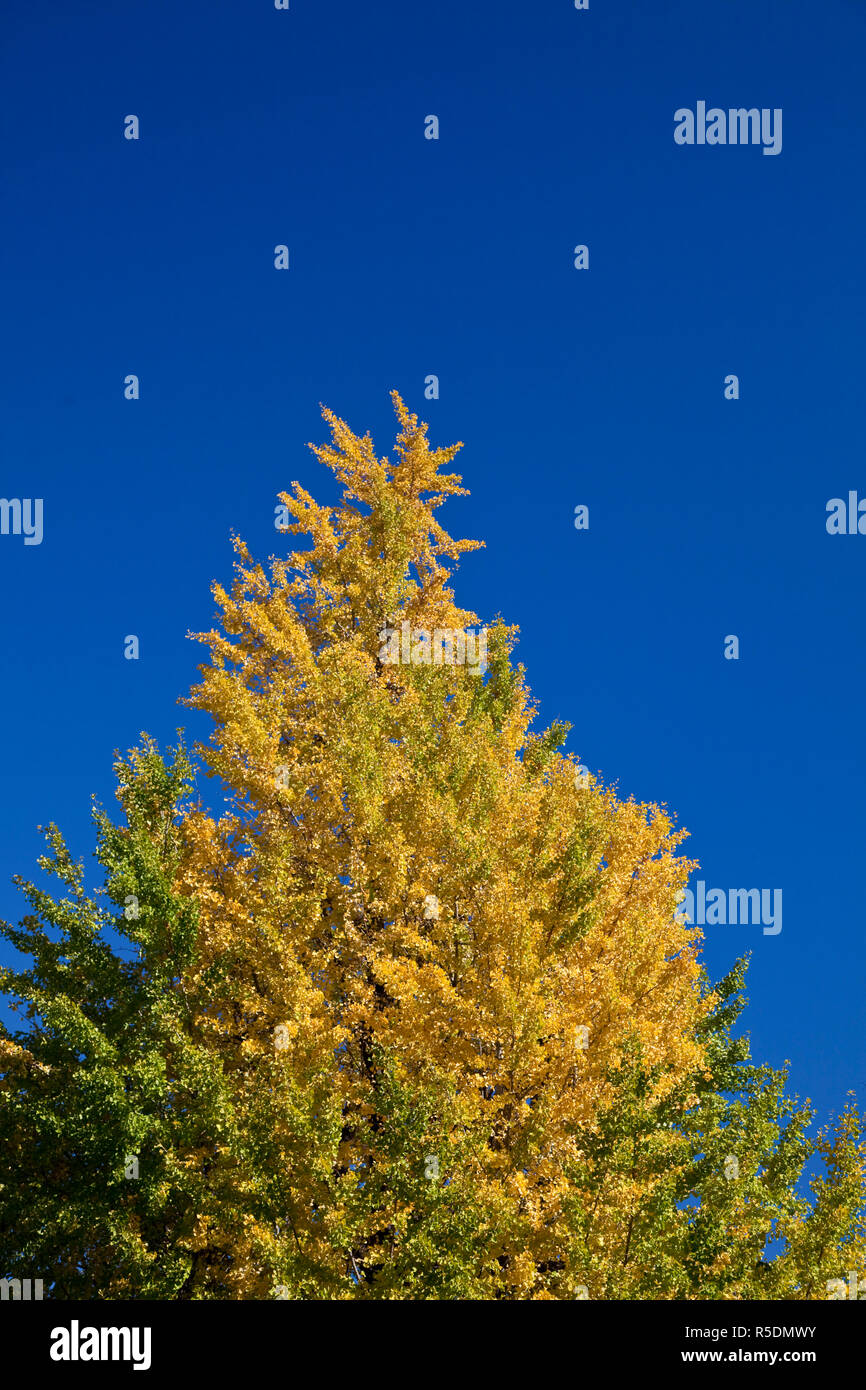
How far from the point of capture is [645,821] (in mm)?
26609

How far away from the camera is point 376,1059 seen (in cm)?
1653

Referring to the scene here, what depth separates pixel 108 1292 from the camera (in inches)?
693

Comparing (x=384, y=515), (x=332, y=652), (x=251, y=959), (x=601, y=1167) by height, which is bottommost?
(x=601, y=1167)

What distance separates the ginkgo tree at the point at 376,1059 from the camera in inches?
587

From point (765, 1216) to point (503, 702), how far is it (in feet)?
47.1

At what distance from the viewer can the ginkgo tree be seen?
1492cm

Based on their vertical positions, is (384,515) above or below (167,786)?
above

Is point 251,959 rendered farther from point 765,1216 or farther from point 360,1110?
point 765,1216

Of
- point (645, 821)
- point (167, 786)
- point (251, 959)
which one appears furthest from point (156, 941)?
point (645, 821)

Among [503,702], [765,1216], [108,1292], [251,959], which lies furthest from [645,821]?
[108,1292]
